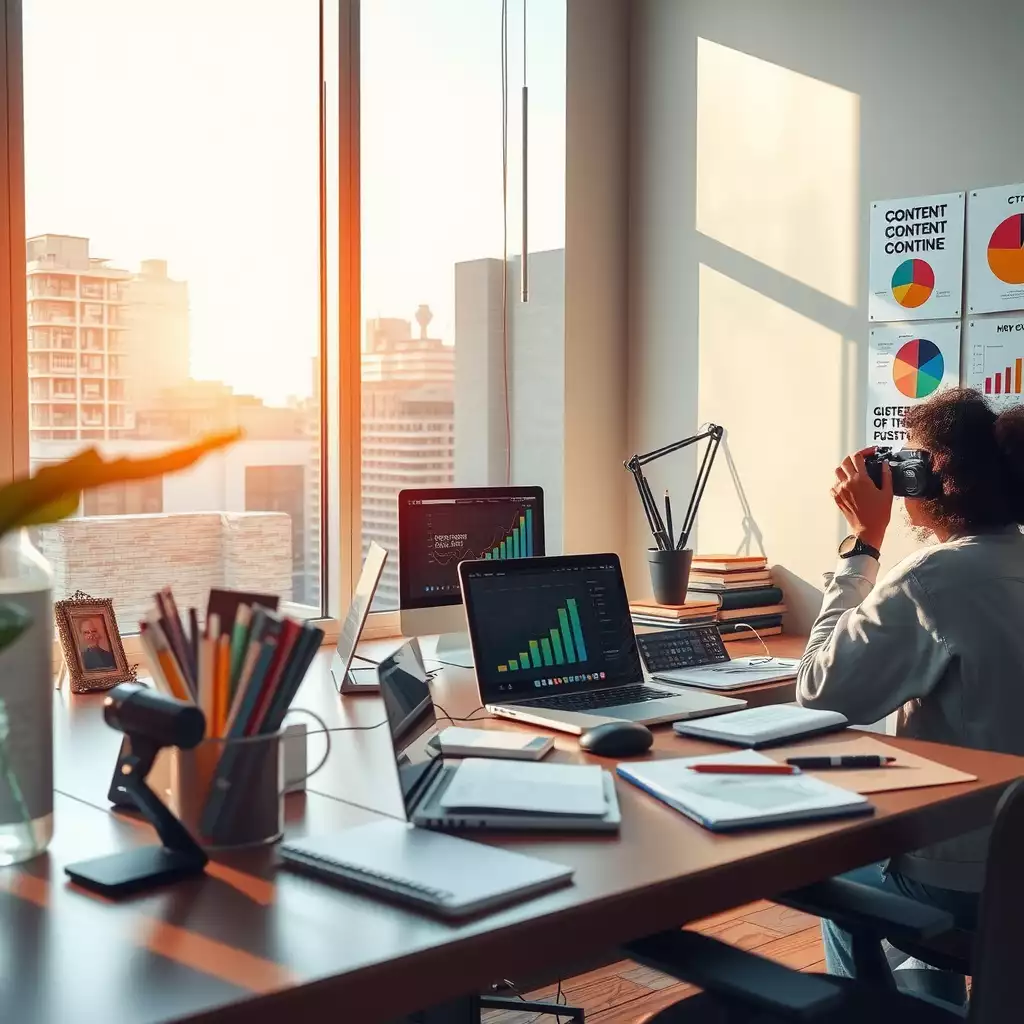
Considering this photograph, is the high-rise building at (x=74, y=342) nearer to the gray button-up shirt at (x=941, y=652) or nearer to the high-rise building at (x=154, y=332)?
the high-rise building at (x=154, y=332)

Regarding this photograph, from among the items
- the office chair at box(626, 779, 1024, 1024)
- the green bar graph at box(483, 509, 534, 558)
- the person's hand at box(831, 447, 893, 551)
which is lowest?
the office chair at box(626, 779, 1024, 1024)

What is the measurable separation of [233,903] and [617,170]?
10.2ft

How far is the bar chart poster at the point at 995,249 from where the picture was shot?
2.99 metres

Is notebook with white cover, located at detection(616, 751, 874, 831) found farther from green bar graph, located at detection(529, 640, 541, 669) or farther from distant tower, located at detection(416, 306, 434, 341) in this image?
distant tower, located at detection(416, 306, 434, 341)

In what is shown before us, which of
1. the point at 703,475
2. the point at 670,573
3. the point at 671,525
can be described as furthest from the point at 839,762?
the point at 703,475

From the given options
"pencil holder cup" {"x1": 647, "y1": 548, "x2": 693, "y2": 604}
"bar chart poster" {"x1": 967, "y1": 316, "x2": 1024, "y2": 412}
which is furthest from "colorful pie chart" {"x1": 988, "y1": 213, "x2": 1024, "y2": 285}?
"pencil holder cup" {"x1": 647, "y1": 548, "x2": 693, "y2": 604}

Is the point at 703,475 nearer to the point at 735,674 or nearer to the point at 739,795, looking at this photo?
the point at 735,674

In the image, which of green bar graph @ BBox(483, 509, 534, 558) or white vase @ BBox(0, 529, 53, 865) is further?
green bar graph @ BBox(483, 509, 534, 558)

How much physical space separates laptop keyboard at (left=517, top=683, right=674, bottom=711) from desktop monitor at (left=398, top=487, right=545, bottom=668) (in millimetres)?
521

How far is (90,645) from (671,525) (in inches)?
67.0

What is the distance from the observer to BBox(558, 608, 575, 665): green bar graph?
7.66 ft

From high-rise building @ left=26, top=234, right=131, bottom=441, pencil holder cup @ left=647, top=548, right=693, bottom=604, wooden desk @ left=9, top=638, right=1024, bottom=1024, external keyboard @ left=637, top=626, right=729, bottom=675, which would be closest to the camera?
wooden desk @ left=9, top=638, right=1024, bottom=1024

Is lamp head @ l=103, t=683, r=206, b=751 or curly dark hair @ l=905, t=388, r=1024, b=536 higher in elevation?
curly dark hair @ l=905, t=388, r=1024, b=536

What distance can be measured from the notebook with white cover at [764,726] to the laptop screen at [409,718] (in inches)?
17.7
